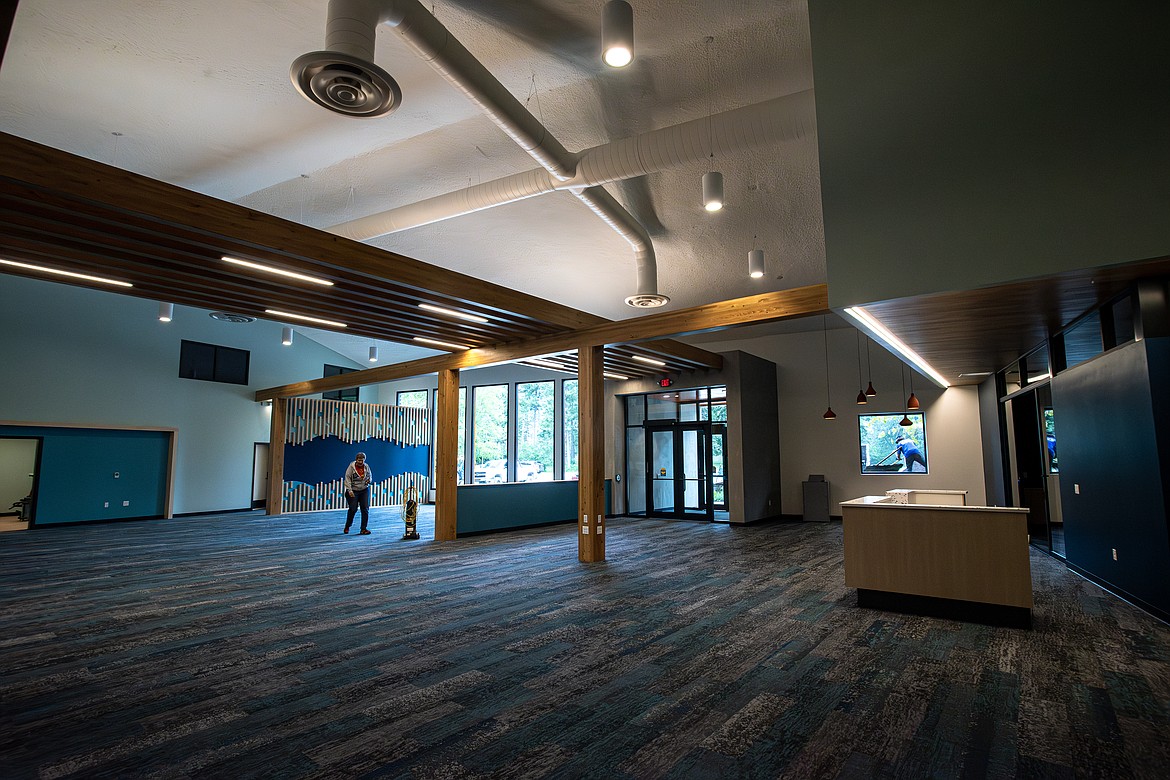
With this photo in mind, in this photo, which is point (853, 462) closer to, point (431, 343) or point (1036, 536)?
point (1036, 536)

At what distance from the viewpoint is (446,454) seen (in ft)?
35.6

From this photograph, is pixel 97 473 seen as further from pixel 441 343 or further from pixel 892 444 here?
pixel 892 444

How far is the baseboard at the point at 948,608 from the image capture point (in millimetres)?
4992

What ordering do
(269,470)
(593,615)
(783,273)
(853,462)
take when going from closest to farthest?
(593,615) < (783,273) < (853,462) < (269,470)

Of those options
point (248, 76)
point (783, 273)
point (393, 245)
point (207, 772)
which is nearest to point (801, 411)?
point (783, 273)

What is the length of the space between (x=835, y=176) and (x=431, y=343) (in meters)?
7.12

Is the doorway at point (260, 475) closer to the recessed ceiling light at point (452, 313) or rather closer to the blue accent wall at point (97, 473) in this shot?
the blue accent wall at point (97, 473)

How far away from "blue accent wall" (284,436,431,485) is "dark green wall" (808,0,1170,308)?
49.6 ft

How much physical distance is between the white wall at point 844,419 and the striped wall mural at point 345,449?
9.30m

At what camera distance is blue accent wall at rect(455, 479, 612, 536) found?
11.3 meters

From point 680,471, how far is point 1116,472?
916 cm

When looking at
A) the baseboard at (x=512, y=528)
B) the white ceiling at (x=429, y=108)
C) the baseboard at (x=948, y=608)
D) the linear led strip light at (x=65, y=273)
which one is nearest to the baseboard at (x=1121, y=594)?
the baseboard at (x=948, y=608)

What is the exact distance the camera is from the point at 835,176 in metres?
4.93

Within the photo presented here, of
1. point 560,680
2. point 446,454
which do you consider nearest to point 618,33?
point 560,680
